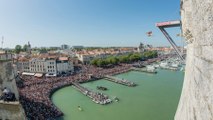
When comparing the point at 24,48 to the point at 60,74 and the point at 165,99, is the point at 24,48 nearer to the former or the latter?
the point at 60,74

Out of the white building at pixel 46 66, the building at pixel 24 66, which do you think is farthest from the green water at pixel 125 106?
the building at pixel 24 66

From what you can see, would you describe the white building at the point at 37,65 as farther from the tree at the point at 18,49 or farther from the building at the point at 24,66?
the tree at the point at 18,49

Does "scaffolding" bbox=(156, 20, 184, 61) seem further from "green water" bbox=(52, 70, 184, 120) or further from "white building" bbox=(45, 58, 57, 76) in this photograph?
"white building" bbox=(45, 58, 57, 76)

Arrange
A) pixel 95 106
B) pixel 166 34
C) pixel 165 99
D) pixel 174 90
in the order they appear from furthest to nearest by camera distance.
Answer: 1. pixel 174 90
2. pixel 165 99
3. pixel 95 106
4. pixel 166 34

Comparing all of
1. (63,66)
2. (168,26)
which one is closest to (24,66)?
(63,66)

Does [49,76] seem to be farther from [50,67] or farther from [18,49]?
[18,49]

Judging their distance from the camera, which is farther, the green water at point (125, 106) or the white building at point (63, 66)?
the white building at point (63, 66)

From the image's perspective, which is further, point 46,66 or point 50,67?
point 46,66

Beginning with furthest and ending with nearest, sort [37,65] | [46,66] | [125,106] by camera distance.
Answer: [37,65] → [46,66] → [125,106]

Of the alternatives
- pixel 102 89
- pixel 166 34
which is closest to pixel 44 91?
pixel 102 89

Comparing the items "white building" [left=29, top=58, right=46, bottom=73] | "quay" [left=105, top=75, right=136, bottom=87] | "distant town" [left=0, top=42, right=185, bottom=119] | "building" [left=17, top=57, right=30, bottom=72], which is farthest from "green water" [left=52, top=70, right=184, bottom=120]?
"building" [left=17, top=57, right=30, bottom=72]

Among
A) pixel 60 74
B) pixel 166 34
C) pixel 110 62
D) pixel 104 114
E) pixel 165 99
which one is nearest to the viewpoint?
pixel 166 34
